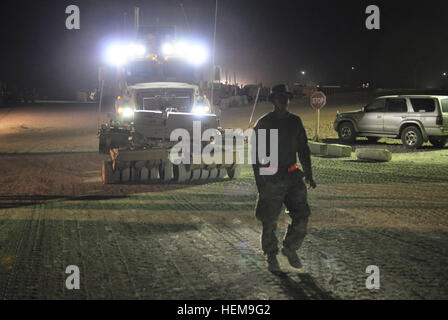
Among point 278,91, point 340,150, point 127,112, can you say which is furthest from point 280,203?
point 340,150

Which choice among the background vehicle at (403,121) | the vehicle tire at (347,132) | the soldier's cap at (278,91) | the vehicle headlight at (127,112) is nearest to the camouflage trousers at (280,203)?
the soldier's cap at (278,91)

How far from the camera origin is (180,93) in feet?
53.4

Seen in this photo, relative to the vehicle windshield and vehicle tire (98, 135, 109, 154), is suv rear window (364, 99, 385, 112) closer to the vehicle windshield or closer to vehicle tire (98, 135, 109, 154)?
the vehicle windshield

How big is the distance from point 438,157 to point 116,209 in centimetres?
1180

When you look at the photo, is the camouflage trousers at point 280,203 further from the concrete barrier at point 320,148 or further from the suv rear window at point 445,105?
the suv rear window at point 445,105

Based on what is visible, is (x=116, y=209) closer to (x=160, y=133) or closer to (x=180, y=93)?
(x=160, y=133)

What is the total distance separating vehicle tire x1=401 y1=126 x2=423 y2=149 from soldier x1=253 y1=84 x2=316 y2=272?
15.4m

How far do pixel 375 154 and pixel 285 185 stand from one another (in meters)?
11.5

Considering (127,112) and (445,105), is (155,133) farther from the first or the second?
(445,105)

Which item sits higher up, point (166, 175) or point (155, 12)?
point (155, 12)

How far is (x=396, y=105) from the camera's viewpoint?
21453 mm

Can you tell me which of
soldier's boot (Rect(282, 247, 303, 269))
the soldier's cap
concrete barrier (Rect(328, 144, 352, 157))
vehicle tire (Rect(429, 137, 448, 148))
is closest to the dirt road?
soldier's boot (Rect(282, 247, 303, 269))

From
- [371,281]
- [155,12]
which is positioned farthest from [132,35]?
[371,281]

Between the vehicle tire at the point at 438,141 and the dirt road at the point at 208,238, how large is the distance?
6.67 m
